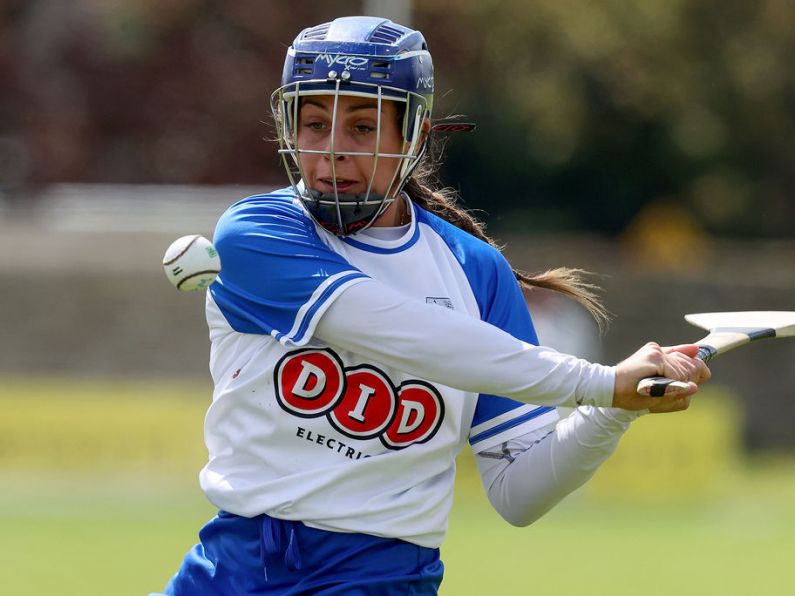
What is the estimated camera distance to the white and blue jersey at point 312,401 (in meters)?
3.67

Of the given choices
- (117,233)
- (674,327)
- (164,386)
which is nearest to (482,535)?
(164,386)

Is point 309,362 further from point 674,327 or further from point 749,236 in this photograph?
point 749,236

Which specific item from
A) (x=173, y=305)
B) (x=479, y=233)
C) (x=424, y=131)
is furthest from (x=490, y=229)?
(x=424, y=131)

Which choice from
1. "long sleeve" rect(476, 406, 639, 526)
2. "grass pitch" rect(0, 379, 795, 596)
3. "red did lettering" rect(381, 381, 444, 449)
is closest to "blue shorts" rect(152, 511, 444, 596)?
"red did lettering" rect(381, 381, 444, 449)

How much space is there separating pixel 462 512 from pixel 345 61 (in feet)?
35.5

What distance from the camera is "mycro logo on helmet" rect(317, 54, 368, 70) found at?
12.3 feet

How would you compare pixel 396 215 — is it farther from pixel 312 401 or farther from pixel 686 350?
pixel 686 350

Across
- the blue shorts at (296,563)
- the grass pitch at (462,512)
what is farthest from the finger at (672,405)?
the grass pitch at (462,512)

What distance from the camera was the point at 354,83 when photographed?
12.2 feet

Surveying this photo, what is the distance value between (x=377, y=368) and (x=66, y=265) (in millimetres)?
14806

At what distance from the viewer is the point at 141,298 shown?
58.6 feet

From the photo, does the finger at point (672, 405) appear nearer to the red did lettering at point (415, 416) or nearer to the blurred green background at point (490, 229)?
the red did lettering at point (415, 416)

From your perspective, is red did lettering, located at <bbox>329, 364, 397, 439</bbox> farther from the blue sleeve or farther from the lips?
the lips

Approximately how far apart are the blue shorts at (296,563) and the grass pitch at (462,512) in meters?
6.27
